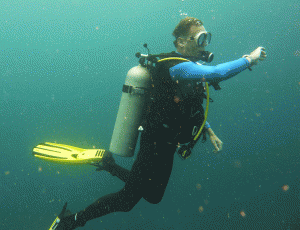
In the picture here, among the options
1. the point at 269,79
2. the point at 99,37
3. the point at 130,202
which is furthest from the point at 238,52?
the point at 130,202

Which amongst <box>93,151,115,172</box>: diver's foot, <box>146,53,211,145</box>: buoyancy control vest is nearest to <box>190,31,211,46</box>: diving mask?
<box>146,53,211,145</box>: buoyancy control vest

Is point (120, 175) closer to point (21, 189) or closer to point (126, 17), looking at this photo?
point (21, 189)

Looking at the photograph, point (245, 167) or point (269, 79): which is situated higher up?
point (269, 79)

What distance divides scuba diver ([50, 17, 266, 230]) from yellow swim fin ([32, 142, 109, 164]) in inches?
20.8

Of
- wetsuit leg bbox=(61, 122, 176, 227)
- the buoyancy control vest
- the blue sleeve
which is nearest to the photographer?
the blue sleeve

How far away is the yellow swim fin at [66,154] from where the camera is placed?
2.04 metres

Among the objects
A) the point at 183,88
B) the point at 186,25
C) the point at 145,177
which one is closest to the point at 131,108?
the point at 183,88

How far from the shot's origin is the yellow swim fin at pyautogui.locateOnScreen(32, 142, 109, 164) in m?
2.04

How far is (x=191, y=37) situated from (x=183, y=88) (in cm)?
49

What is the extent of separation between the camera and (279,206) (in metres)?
4.20

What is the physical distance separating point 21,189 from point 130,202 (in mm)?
3886

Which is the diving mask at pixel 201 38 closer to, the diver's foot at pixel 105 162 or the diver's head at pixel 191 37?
the diver's head at pixel 191 37

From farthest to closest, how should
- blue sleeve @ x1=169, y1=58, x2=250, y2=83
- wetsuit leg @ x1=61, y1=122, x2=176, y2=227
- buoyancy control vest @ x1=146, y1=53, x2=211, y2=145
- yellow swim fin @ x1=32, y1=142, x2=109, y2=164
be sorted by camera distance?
yellow swim fin @ x1=32, y1=142, x2=109, y2=164 → wetsuit leg @ x1=61, y1=122, x2=176, y2=227 → buoyancy control vest @ x1=146, y1=53, x2=211, y2=145 → blue sleeve @ x1=169, y1=58, x2=250, y2=83

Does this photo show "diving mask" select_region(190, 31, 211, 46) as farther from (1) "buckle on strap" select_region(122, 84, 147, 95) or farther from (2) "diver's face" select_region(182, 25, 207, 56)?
(1) "buckle on strap" select_region(122, 84, 147, 95)
